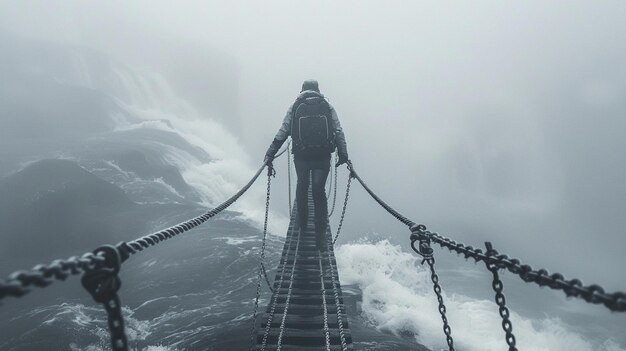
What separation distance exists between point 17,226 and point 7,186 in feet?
14.1

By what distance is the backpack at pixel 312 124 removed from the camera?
6348 millimetres

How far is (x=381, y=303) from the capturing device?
17672 mm

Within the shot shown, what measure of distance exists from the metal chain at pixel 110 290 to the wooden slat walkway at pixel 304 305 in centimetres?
330

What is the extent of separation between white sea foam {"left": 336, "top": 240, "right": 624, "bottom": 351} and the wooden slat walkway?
987 centimetres

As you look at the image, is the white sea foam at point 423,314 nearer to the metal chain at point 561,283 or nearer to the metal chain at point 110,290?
the metal chain at point 561,283

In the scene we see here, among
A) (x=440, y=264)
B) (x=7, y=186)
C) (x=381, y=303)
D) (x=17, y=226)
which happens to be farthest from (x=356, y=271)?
(x=440, y=264)

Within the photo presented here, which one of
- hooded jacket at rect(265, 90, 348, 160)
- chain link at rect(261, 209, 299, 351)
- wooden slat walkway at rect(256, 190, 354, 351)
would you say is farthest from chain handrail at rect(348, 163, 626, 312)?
hooded jacket at rect(265, 90, 348, 160)

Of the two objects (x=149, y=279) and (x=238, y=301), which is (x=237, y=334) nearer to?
(x=238, y=301)

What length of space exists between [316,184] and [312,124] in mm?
1165

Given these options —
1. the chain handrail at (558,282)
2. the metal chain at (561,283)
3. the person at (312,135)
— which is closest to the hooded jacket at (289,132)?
the person at (312,135)

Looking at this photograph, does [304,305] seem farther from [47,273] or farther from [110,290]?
[47,273]

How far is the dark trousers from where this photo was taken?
662 centimetres

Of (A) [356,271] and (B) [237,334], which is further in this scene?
(A) [356,271]

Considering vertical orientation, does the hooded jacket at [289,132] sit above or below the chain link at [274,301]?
above
